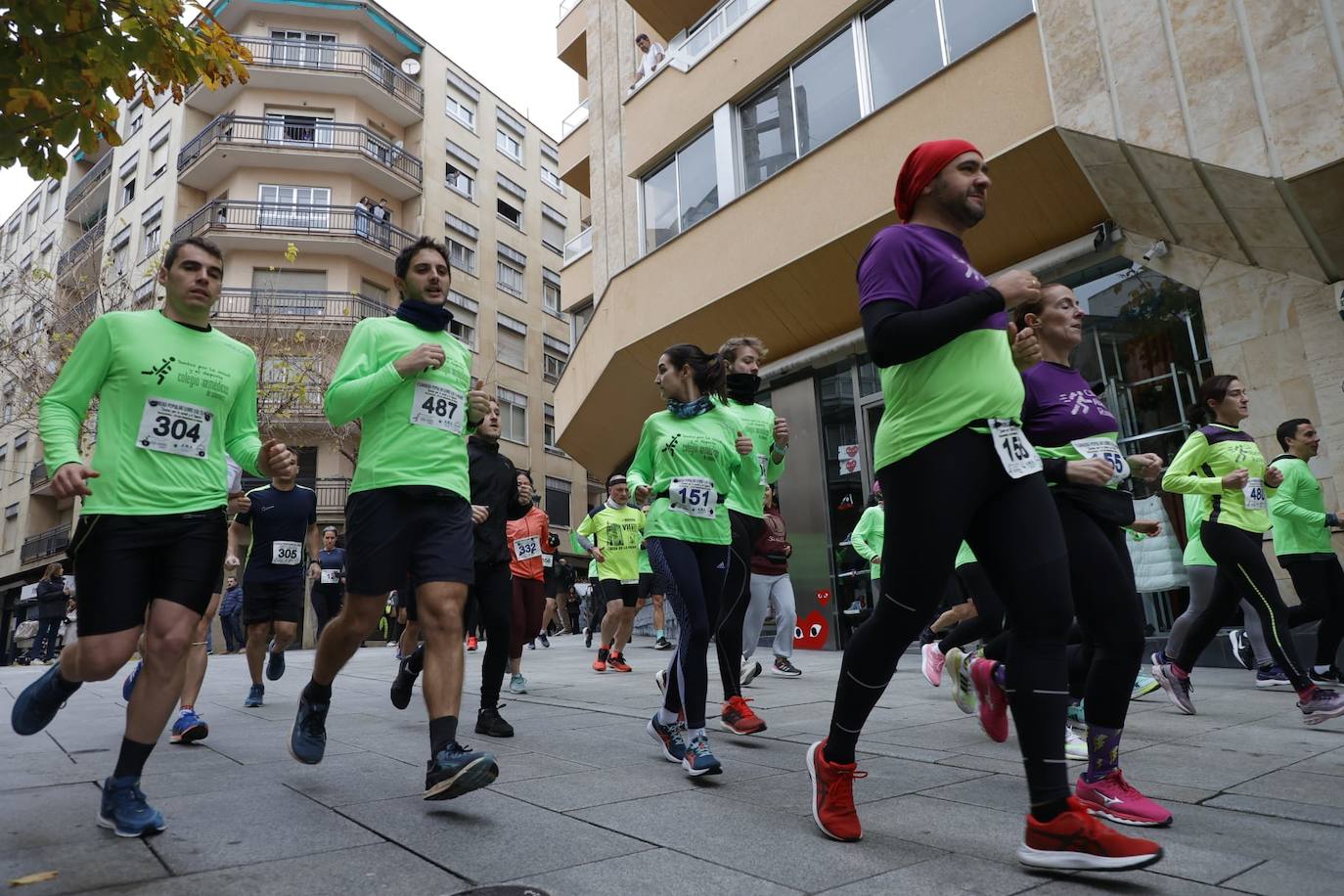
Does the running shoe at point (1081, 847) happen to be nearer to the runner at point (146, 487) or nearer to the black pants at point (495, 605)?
the runner at point (146, 487)

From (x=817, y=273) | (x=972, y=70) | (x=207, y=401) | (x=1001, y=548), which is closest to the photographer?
(x=1001, y=548)

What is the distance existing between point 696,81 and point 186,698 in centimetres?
1221

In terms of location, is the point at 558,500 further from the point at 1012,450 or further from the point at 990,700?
the point at 1012,450

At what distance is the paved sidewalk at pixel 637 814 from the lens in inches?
91.1

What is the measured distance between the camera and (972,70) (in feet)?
32.8

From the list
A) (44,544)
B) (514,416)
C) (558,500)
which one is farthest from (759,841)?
(44,544)

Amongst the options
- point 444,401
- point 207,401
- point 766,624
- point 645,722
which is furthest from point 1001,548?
point 766,624

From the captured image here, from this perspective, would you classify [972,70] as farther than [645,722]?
Yes

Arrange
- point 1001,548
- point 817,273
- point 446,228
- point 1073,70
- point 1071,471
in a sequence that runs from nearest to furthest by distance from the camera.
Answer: point 1001,548, point 1071,471, point 1073,70, point 817,273, point 446,228

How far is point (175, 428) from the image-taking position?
3268 millimetres

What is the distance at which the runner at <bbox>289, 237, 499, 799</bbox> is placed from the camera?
334 cm

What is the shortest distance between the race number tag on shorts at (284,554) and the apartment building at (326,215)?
1699cm

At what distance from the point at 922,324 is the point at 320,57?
35.2 metres

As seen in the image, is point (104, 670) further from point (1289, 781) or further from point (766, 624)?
point (766, 624)
